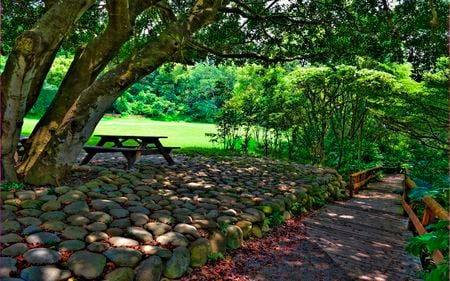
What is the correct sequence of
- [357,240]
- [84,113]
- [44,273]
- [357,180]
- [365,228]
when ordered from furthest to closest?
1. [357,180]
2. [365,228]
3. [357,240]
4. [84,113]
5. [44,273]

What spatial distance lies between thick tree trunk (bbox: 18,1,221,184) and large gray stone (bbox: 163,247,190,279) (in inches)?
99.6

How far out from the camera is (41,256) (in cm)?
326

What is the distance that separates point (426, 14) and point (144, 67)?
617 cm

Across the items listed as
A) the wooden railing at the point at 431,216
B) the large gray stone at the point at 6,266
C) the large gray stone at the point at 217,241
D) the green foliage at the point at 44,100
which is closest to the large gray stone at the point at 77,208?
the large gray stone at the point at 6,266

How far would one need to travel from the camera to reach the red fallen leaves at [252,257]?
3934mm

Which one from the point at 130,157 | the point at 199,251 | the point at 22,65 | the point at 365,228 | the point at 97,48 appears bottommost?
the point at 365,228

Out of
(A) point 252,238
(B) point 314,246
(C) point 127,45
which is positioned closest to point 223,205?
(A) point 252,238

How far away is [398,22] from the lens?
862 cm

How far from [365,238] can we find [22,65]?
552 centimetres

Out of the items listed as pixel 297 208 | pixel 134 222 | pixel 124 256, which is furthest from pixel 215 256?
pixel 297 208

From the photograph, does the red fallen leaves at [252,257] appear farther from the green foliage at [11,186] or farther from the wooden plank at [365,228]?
the green foliage at [11,186]

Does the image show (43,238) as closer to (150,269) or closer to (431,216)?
(150,269)

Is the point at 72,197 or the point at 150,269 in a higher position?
the point at 72,197

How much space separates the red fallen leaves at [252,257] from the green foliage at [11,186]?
2.72m
